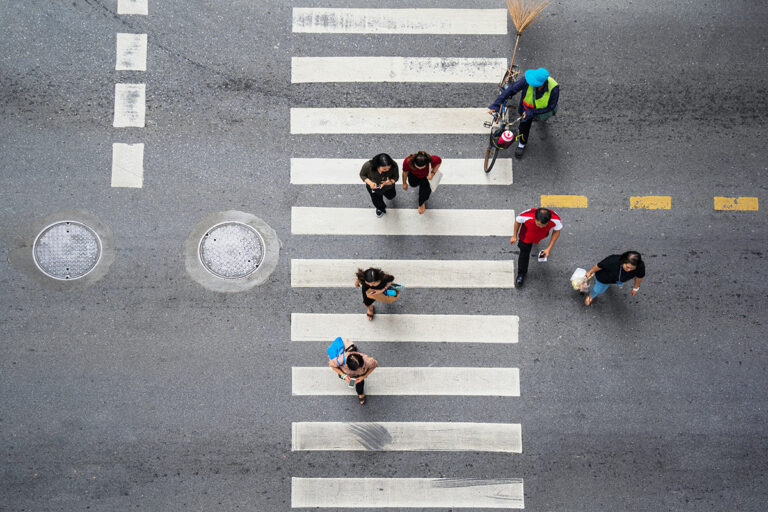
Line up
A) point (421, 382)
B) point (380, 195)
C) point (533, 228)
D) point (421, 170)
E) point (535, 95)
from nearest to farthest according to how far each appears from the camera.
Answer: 1. point (533, 228)
2. point (421, 170)
3. point (535, 95)
4. point (380, 195)
5. point (421, 382)

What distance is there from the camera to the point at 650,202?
9086 mm

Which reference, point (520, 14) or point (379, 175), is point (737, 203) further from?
point (379, 175)

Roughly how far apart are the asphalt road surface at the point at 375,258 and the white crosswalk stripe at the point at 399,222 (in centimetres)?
11

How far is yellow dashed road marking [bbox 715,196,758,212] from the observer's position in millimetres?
9094

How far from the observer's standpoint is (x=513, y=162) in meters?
9.19

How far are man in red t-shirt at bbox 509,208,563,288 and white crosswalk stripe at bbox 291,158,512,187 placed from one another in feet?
3.43

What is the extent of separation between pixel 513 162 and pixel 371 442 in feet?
15.4

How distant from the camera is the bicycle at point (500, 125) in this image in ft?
28.4

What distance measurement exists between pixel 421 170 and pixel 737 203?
500cm

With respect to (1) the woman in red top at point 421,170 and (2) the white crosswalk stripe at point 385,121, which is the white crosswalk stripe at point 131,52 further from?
(1) the woman in red top at point 421,170

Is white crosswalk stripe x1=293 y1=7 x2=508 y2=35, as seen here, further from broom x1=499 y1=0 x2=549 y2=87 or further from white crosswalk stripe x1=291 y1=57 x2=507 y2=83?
white crosswalk stripe x1=291 y1=57 x2=507 y2=83

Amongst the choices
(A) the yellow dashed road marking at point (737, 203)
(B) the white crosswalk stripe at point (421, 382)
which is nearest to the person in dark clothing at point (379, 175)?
(B) the white crosswalk stripe at point (421, 382)

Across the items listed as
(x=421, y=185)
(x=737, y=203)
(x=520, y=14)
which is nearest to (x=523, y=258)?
(x=421, y=185)

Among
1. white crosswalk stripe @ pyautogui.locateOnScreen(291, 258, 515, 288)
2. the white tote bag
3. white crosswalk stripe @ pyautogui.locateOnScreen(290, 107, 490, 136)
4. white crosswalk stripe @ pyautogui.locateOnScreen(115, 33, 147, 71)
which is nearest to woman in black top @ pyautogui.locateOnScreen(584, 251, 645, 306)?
white crosswalk stripe @ pyautogui.locateOnScreen(291, 258, 515, 288)
